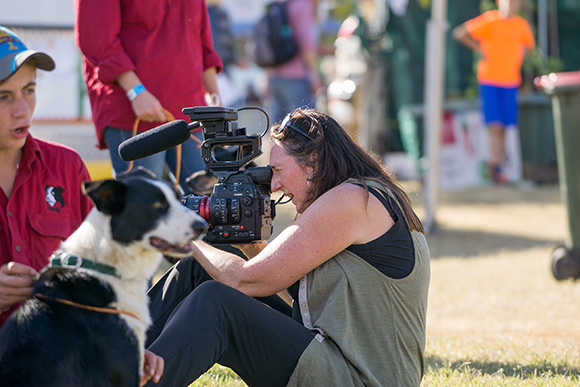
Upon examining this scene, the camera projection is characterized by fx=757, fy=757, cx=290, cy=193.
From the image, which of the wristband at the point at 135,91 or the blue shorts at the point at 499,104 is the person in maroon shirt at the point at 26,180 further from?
the blue shorts at the point at 499,104

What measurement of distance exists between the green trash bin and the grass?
192 millimetres

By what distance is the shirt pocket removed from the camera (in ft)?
9.39

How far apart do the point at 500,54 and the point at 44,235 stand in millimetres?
7594

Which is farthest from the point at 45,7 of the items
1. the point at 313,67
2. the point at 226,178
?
the point at 226,178

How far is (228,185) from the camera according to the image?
9.55 feet

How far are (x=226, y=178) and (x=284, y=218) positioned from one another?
19.0 feet

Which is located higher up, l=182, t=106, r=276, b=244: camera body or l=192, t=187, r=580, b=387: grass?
l=182, t=106, r=276, b=244: camera body

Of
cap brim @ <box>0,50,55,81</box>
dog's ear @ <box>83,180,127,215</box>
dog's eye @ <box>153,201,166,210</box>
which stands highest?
cap brim @ <box>0,50,55,81</box>

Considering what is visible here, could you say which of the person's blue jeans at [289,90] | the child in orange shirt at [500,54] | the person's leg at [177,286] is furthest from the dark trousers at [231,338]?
the child in orange shirt at [500,54]

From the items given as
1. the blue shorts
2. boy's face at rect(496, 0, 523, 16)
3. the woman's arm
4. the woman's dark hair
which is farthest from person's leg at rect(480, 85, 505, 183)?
the woman's arm

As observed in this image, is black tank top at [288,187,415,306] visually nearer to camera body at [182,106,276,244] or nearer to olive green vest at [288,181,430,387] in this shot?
olive green vest at [288,181,430,387]

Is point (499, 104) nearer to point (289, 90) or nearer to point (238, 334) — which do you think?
point (289, 90)

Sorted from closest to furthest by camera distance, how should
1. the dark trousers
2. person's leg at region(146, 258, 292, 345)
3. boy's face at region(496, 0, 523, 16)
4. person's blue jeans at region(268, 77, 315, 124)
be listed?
1. the dark trousers
2. person's leg at region(146, 258, 292, 345)
3. person's blue jeans at region(268, 77, 315, 124)
4. boy's face at region(496, 0, 523, 16)

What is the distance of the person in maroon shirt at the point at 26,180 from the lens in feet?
9.26
